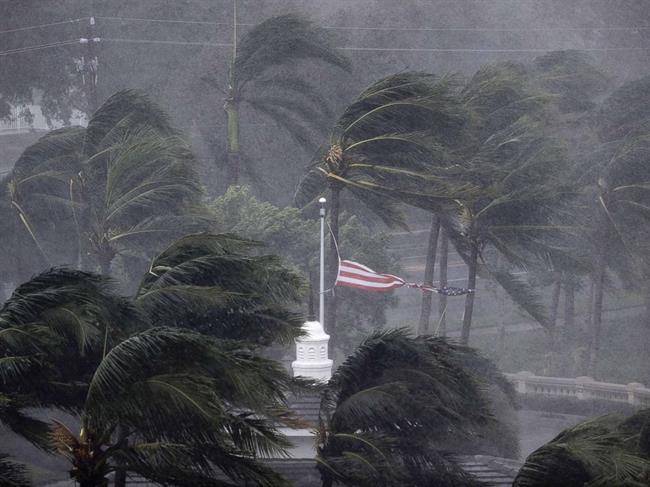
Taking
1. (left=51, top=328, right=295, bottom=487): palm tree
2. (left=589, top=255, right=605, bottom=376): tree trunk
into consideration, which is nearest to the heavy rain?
(left=51, top=328, right=295, bottom=487): palm tree

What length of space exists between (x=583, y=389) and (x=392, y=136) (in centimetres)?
1277

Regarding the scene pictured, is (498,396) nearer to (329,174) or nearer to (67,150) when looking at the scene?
(329,174)

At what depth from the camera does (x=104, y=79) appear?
58.0 metres

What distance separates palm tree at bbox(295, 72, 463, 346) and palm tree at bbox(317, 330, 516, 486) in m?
12.6

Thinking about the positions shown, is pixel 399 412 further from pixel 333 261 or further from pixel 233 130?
pixel 233 130

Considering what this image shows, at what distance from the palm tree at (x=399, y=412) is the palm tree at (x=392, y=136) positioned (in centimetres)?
1255

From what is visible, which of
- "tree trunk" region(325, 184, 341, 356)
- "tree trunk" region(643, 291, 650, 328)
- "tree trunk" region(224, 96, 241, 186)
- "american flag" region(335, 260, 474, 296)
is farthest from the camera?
"tree trunk" region(643, 291, 650, 328)

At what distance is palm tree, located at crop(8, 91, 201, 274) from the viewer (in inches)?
1117

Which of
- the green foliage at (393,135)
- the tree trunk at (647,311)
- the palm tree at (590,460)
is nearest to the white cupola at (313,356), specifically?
the palm tree at (590,460)

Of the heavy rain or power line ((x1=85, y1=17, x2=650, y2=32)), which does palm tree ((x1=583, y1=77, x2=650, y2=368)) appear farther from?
power line ((x1=85, y1=17, x2=650, y2=32))

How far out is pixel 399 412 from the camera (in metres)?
16.0

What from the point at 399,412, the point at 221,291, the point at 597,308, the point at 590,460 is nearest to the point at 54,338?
the point at 221,291

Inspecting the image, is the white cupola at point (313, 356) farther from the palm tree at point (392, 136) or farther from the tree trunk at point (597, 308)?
the tree trunk at point (597, 308)

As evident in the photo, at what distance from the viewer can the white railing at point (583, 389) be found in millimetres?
35250
